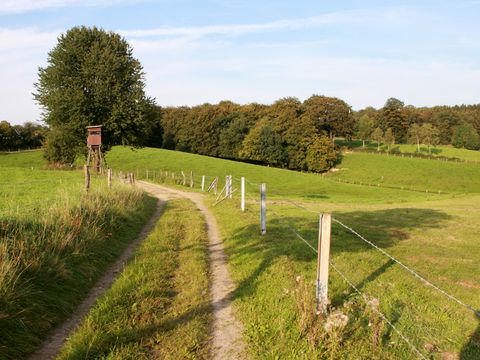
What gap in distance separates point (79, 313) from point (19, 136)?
10347 centimetres

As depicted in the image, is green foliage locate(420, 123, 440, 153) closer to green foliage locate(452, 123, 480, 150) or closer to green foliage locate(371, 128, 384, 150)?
green foliage locate(452, 123, 480, 150)

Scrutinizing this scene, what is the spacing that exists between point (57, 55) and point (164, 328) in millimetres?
37967

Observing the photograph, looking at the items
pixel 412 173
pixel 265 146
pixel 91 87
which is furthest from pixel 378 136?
pixel 91 87

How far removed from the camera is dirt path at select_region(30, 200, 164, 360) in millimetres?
5086

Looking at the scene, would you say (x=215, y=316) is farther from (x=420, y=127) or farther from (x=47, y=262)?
(x=420, y=127)

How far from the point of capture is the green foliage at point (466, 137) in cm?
10275

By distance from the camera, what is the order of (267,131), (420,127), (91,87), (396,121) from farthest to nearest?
(396,121)
(420,127)
(267,131)
(91,87)

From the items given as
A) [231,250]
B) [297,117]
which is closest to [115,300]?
[231,250]

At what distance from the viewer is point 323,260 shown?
19.9 ft

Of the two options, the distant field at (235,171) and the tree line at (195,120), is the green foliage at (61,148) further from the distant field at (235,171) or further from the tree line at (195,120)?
the distant field at (235,171)

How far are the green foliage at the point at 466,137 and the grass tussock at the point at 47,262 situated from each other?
366 feet

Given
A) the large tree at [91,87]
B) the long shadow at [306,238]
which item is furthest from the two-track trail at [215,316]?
the large tree at [91,87]

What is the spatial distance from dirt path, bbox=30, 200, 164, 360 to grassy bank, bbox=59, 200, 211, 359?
0.71 feet

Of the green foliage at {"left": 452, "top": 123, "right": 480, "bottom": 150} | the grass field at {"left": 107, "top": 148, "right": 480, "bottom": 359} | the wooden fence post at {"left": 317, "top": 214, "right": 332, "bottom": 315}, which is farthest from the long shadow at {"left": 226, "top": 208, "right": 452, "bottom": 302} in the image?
the green foliage at {"left": 452, "top": 123, "right": 480, "bottom": 150}
